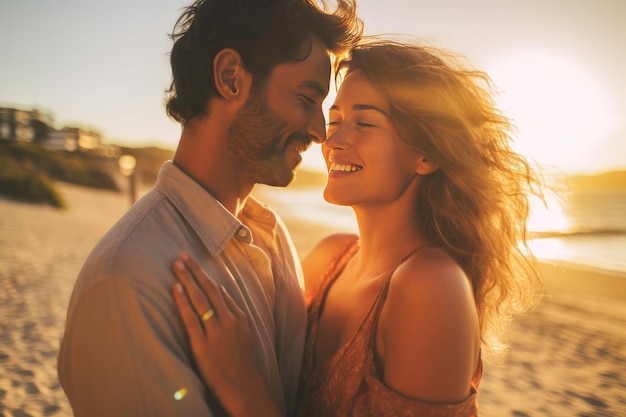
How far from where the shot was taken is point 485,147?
263cm

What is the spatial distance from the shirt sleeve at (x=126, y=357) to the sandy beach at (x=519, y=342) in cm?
388

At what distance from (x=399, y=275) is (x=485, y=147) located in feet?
3.29

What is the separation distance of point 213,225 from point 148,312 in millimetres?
530

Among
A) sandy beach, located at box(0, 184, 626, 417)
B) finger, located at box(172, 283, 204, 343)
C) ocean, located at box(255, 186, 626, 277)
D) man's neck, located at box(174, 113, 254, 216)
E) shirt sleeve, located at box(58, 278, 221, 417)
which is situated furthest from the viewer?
ocean, located at box(255, 186, 626, 277)

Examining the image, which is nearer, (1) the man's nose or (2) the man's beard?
(2) the man's beard

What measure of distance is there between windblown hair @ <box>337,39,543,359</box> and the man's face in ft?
1.04

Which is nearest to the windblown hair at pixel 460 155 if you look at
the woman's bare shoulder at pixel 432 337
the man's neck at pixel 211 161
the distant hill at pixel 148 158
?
the woman's bare shoulder at pixel 432 337

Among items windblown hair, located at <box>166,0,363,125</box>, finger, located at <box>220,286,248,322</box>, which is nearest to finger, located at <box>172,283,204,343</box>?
finger, located at <box>220,286,248,322</box>

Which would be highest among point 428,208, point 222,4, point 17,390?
point 222,4

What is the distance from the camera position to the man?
5.26 feet

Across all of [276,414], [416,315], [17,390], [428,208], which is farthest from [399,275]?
[17,390]

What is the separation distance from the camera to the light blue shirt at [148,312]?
5.21 ft

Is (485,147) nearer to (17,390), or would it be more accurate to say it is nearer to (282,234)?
(282,234)

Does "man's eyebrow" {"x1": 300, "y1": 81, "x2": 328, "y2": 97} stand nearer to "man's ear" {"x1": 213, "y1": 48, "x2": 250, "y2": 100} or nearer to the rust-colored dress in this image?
"man's ear" {"x1": 213, "y1": 48, "x2": 250, "y2": 100}
